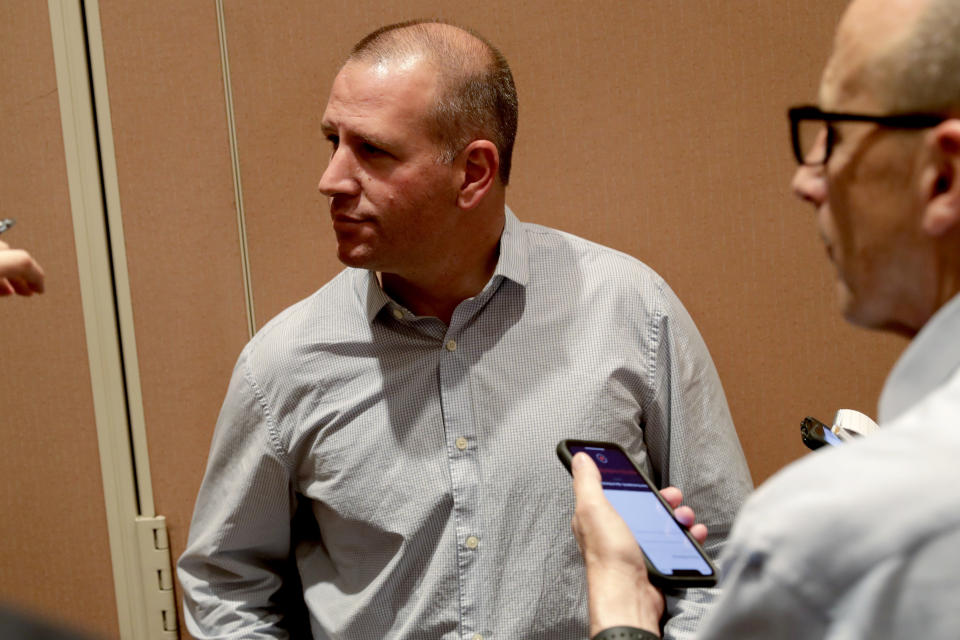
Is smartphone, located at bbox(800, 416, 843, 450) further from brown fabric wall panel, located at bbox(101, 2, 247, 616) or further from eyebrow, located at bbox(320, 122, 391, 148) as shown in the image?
brown fabric wall panel, located at bbox(101, 2, 247, 616)

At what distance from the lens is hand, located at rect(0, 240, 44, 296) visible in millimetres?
1034

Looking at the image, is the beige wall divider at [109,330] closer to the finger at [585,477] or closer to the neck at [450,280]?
the neck at [450,280]

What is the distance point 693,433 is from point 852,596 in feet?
2.71

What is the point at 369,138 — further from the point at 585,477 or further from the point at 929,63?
the point at 929,63

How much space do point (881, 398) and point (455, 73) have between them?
813 millimetres

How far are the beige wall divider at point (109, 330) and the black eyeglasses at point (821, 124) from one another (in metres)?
1.19

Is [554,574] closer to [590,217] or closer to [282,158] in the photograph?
[590,217]

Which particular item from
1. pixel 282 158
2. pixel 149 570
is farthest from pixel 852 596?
pixel 149 570

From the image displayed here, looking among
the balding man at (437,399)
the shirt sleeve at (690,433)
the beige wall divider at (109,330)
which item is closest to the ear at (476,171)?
the balding man at (437,399)

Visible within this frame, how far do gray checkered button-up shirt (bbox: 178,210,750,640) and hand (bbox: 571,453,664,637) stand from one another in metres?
0.32

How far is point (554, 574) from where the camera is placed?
1255 mm

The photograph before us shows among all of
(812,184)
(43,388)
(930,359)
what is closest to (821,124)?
(812,184)

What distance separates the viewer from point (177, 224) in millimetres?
1574

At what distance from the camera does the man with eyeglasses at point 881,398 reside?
481mm
